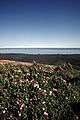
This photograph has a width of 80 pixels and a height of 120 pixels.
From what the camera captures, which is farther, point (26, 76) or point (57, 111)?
point (26, 76)

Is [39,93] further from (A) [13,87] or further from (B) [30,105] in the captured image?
(A) [13,87]

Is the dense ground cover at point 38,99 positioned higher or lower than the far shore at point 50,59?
lower

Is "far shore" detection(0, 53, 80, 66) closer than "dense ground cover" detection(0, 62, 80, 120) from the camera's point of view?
No

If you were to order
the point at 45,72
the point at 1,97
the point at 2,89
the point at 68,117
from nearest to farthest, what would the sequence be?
1. the point at 68,117
2. the point at 1,97
3. the point at 2,89
4. the point at 45,72

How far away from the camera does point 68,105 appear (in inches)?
141

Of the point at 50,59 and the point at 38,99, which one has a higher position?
the point at 50,59

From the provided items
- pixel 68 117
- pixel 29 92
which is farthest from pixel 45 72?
pixel 68 117

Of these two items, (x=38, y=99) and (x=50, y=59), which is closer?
(x=38, y=99)

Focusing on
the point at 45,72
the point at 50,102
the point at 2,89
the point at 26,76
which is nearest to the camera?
the point at 50,102

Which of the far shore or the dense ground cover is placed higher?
the far shore

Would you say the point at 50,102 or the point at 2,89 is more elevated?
the point at 2,89

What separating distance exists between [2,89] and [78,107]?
317cm

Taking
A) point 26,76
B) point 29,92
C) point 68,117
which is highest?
point 26,76

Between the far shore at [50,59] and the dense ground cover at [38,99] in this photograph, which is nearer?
the dense ground cover at [38,99]
